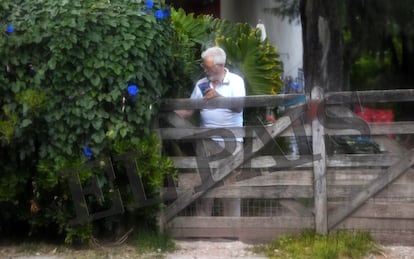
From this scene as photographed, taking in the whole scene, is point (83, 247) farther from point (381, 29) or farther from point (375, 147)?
point (381, 29)

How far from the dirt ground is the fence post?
0.57 m

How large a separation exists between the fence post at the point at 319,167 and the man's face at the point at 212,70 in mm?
981

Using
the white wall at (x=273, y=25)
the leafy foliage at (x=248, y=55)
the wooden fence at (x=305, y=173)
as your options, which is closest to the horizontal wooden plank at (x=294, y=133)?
the wooden fence at (x=305, y=173)

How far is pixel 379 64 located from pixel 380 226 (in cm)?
1131

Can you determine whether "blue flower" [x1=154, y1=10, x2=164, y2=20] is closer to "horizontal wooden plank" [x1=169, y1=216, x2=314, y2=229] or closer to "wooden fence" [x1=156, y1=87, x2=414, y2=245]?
"wooden fence" [x1=156, y1=87, x2=414, y2=245]

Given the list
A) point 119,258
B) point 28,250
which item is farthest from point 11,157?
point 119,258

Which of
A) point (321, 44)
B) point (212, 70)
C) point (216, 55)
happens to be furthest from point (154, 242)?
point (321, 44)

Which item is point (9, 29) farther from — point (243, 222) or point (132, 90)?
point (243, 222)

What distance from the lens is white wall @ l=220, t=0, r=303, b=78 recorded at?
45.1ft

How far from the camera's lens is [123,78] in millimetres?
6391

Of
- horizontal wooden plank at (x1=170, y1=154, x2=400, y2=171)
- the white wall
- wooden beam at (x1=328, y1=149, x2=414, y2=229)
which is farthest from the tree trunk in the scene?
the white wall

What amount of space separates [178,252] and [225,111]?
4.63 feet

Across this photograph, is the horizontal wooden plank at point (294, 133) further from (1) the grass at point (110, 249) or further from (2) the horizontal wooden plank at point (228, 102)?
(1) the grass at point (110, 249)

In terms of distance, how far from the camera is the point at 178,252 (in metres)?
6.72
